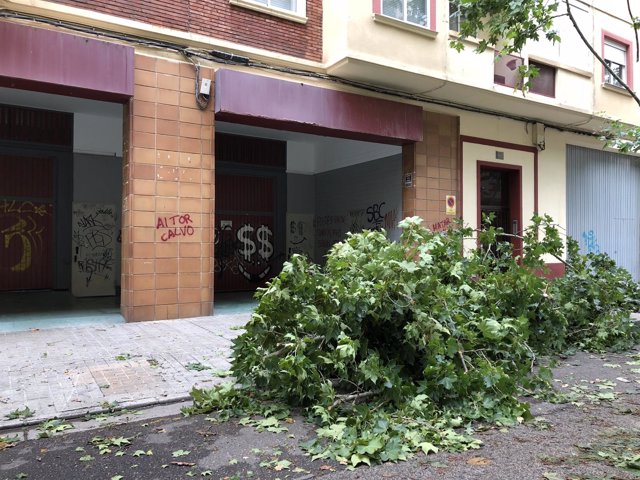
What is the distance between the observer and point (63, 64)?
7.63 m

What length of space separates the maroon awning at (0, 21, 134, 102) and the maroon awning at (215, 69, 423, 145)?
5.26ft

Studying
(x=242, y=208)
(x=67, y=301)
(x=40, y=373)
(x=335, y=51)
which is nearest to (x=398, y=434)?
(x=40, y=373)

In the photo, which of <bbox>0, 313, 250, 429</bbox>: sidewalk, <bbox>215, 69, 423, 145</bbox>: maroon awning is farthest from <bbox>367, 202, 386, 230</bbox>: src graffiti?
<bbox>0, 313, 250, 429</bbox>: sidewalk

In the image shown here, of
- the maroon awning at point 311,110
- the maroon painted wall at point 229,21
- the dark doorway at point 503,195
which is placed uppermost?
the maroon painted wall at point 229,21

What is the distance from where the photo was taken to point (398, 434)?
378 centimetres

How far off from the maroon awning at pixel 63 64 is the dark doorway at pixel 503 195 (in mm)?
8638

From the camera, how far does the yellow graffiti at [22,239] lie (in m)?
11.4

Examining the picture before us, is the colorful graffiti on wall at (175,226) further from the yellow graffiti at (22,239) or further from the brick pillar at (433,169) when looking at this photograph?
the yellow graffiti at (22,239)

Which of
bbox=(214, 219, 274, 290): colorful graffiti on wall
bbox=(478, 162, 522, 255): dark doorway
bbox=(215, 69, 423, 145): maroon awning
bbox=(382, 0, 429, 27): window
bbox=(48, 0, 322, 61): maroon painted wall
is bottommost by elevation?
bbox=(214, 219, 274, 290): colorful graffiti on wall

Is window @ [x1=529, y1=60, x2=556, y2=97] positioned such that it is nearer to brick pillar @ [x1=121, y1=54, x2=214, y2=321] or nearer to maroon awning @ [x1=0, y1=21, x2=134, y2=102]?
brick pillar @ [x1=121, y1=54, x2=214, y2=321]

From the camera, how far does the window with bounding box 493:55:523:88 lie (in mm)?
12094

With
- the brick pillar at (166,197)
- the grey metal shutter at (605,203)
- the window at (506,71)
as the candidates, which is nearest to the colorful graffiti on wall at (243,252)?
the brick pillar at (166,197)

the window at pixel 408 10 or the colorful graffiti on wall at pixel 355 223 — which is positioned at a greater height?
the window at pixel 408 10

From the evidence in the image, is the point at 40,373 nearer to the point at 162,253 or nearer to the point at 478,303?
the point at 162,253
